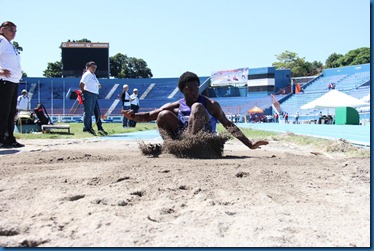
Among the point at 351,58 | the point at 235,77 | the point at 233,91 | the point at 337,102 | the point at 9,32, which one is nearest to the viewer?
the point at 9,32

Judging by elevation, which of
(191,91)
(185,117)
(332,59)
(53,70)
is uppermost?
(332,59)

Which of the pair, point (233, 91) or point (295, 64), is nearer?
point (233, 91)

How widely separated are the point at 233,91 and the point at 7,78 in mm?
53212

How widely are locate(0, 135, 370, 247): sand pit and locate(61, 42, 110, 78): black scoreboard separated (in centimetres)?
4043

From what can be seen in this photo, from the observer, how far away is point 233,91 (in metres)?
58.8

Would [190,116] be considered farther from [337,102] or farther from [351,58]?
[351,58]

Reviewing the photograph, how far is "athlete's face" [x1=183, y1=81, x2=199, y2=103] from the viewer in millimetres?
5160

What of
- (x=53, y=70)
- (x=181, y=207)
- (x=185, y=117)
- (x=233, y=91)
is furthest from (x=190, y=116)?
(x=53, y=70)

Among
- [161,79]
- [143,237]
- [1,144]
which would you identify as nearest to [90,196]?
[143,237]

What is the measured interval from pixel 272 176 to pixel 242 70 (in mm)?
60879

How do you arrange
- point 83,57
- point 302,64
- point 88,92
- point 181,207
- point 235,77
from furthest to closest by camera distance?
point 302,64 < point 235,77 < point 83,57 < point 88,92 < point 181,207

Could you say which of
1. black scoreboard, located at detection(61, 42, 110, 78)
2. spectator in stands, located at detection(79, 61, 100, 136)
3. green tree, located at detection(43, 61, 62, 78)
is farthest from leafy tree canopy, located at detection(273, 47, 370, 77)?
spectator in stands, located at detection(79, 61, 100, 136)

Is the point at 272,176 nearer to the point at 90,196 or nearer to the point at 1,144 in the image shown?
the point at 90,196

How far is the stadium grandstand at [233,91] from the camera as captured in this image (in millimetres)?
44875
